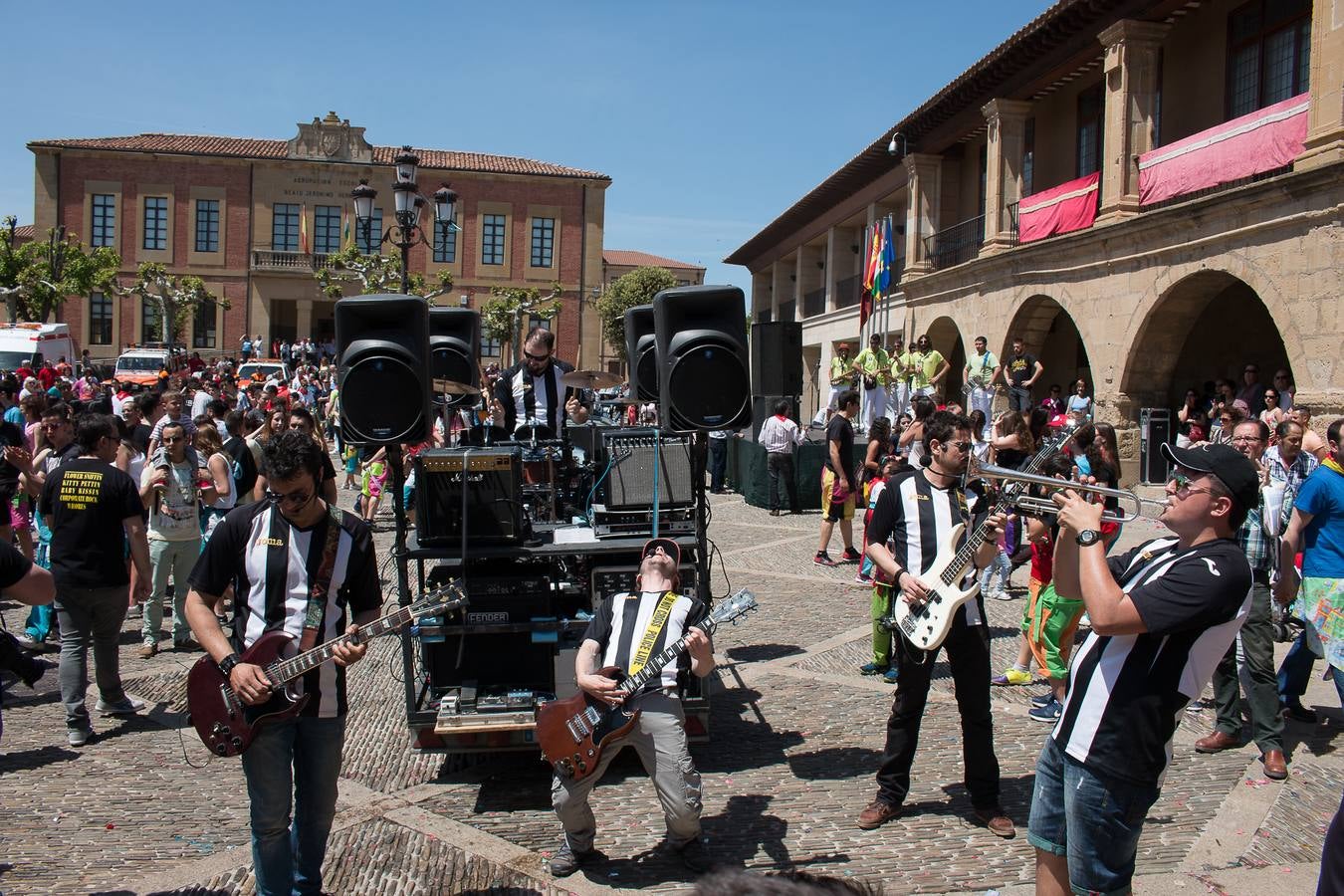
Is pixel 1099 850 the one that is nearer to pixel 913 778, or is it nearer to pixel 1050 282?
pixel 913 778

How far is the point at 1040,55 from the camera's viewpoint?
1956cm

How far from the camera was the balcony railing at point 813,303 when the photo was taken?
1436 inches

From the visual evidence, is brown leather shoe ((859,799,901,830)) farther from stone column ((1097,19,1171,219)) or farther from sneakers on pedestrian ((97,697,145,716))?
stone column ((1097,19,1171,219))

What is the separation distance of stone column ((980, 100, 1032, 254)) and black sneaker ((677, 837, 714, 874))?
18.4 meters

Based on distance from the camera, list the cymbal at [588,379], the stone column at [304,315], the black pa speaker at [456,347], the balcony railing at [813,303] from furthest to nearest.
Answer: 1. the stone column at [304,315]
2. the balcony railing at [813,303]
3. the black pa speaker at [456,347]
4. the cymbal at [588,379]

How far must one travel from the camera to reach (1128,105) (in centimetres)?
1700

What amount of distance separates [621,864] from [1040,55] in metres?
19.0

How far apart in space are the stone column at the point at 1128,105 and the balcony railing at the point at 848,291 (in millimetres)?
14273

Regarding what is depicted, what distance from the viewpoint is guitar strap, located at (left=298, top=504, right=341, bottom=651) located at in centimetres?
388

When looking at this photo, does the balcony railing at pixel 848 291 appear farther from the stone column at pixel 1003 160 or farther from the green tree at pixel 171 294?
the green tree at pixel 171 294

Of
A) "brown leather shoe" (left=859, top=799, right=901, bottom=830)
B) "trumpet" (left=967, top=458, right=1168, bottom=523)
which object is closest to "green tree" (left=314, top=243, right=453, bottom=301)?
"brown leather shoe" (left=859, top=799, right=901, bottom=830)

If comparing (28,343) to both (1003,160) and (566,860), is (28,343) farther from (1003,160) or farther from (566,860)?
(566,860)

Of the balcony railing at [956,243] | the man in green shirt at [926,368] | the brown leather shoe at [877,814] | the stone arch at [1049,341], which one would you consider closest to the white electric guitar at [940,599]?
the brown leather shoe at [877,814]

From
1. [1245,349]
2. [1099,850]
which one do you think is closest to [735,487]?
[1245,349]
